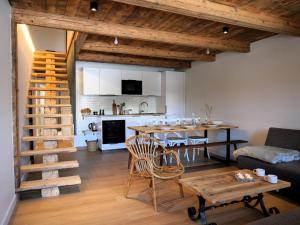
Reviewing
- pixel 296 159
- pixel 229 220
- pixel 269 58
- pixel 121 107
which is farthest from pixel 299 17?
pixel 121 107

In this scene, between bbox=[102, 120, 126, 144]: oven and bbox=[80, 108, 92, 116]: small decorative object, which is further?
bbox=[80, 108, 92, 116]: small decorative object

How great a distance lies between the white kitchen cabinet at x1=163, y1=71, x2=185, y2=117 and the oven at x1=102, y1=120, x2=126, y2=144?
1.50 m

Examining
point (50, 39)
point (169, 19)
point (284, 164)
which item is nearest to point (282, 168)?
point (284, 164)

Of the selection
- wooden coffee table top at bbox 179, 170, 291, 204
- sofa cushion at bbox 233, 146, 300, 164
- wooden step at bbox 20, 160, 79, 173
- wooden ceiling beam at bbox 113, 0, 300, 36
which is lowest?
wooden step at bbox 20, 160, 79, 173

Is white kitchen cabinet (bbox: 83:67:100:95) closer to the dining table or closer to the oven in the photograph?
the oven

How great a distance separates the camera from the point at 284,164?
3.09 metres

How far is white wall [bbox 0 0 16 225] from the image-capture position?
2.36 metres

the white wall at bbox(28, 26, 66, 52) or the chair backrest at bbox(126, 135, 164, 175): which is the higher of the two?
the white wall at bbox(28, 26, 66, 52)

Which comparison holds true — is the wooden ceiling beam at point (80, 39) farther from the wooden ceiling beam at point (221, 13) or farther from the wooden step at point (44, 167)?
the wooden step at point (44, 167)

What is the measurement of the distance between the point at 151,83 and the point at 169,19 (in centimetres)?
349

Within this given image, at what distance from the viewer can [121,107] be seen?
21.9 ft

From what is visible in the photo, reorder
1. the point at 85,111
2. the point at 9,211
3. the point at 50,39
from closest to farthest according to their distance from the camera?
1. the point at 9,211
2. the point at 85,111
3. the point at 50,39

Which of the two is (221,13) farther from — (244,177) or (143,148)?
(143,148)

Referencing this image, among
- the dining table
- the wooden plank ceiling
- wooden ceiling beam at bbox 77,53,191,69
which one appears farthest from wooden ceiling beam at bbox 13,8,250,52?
wooden ceiling beam at bbox 77,53,191,69
